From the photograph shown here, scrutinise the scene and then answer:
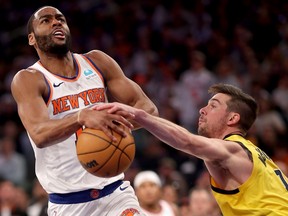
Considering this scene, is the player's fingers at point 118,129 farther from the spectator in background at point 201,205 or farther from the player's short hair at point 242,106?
the spectator in background at point 201,205

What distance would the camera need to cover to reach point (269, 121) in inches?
457

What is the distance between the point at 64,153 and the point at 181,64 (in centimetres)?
765

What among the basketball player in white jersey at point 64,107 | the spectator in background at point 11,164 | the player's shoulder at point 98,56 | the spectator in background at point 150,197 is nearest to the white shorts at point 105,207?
the basketball player in white jersey at point 64,107

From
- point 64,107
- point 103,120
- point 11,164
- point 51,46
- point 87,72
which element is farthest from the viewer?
point 11,164

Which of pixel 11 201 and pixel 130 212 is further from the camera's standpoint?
pixel 11 201

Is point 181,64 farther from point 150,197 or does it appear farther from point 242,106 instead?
point 242,106

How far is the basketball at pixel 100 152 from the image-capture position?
4965 millimetres

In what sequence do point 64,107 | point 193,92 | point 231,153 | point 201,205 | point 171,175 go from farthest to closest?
point 193,92 → point 171,175 → point 201,205 → point 64,107 → point 231,153

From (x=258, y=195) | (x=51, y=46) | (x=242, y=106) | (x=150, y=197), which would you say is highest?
(x=51, y=46)

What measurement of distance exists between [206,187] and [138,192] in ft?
5.69

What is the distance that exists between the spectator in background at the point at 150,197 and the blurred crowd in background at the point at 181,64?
5.29 ft

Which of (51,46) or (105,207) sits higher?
(51,46)

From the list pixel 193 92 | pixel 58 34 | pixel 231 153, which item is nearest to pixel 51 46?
pixel 58 34

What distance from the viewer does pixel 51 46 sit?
5809mm
